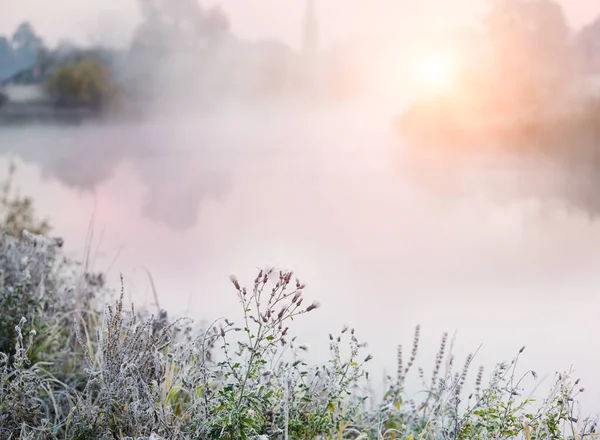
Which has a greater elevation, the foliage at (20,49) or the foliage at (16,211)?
the foliage at (20,49)

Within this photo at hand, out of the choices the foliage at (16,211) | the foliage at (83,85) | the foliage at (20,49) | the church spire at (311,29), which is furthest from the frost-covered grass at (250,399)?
the foliage at (20,49)

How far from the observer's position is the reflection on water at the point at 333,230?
143 inches

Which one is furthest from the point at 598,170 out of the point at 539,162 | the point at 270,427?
the point at 270,427

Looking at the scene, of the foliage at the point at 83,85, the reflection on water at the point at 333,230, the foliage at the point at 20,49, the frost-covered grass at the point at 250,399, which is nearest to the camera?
the frost-covered grass at the point at 250,399

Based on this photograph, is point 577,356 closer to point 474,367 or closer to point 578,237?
point 474,367

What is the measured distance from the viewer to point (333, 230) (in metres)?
4.46

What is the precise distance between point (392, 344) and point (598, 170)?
1790mm

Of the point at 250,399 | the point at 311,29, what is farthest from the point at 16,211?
the point at 250,399

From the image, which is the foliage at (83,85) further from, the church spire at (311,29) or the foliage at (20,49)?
the church spire at (311,29)

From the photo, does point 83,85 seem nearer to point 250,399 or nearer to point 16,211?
point 16,211

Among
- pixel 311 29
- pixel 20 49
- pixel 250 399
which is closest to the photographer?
pixel 250 399

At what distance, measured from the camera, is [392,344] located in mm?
3596

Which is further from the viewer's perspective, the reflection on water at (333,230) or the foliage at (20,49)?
the foliage at (20,49)

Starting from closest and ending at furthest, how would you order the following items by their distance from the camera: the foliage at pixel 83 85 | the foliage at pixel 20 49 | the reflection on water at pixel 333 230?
the reflection on water at pixel 333 230 → the foliage at pixel 83 85 → the foliage at pixel 20 49
